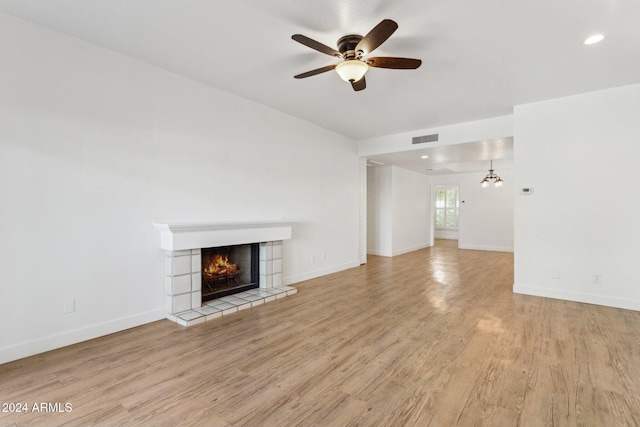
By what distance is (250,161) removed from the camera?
4.41 meters

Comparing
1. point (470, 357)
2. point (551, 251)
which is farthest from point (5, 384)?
point (551, 251)

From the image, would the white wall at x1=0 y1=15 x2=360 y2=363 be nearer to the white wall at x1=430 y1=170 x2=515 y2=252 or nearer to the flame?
the flame

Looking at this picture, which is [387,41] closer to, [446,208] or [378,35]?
[378,35]

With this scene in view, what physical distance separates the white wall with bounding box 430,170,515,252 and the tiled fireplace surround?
771 cm

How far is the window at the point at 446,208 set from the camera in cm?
1185

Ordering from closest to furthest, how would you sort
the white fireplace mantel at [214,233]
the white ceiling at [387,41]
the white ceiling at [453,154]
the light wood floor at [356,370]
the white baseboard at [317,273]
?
1. the light wood floor at [356,370]
2. the white ceiling at [387,41]
3. the white fireplace mantel at [214,233]
4. the white baseboard at [317,273]
5. the white ceiling at [453,154]

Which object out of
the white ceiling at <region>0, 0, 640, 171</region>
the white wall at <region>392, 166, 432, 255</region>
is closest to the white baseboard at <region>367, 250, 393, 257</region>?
the white wall at <region>392, 166, 432, 255</region>

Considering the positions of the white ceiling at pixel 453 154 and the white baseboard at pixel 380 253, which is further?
the white baseboard at pixel 380 253

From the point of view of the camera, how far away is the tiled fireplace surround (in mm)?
3322

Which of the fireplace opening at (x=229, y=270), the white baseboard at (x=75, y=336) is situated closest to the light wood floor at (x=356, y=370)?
the white baseboard at (x=75, y=336)

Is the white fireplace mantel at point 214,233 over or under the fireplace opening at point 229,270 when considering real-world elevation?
over

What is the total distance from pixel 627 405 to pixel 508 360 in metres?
0.71

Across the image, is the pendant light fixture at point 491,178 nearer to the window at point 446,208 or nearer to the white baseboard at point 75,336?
the window at point 446,208

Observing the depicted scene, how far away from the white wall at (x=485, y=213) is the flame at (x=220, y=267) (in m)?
7.98
